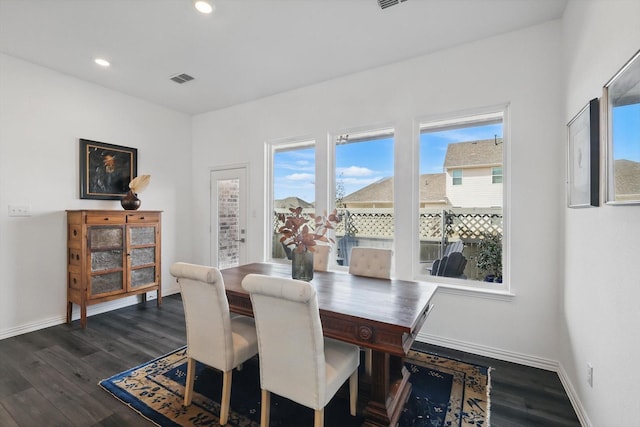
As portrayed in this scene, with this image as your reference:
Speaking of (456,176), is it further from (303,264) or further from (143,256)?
(143,256)

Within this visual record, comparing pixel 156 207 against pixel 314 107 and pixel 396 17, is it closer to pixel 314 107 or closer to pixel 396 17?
pixel 314 107

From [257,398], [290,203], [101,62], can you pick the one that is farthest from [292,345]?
[101,62]

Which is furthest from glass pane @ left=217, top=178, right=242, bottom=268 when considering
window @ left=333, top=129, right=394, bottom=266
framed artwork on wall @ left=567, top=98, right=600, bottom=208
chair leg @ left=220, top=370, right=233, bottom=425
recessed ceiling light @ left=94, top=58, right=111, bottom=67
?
framed artwork on wall @ left=567, top=98, right=600, bottom=208

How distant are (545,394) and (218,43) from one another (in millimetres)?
4062

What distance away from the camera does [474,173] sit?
2945 mm

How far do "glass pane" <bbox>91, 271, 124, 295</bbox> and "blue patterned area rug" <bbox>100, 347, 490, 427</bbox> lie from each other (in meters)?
1.47

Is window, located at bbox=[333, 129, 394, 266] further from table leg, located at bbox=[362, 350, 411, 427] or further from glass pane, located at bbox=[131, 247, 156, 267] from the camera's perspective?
glass pane, located at bbox=[131, 247, 156, 267]

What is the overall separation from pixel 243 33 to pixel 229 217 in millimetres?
2748

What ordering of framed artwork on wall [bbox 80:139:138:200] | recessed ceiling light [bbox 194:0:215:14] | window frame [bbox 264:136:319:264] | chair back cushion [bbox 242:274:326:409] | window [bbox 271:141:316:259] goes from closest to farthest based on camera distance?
chair back cushion [bbox 242:274:326:409]
recessed ceiling light [bbox 194:0:215:14]
framed artwork on wall [bbox 80:139:138:200]
window [bbox 271:141:316:259]
window frame [bbox 264:136:319:264]

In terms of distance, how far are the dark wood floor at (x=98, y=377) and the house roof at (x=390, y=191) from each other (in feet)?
5.11

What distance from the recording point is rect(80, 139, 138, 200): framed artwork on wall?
370 centimetres

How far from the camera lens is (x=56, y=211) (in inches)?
137

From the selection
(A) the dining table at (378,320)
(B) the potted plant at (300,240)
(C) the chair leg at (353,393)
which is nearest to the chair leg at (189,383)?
(A) the dining table at (378,320)

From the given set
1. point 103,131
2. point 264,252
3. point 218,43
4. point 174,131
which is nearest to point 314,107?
point 218,43
